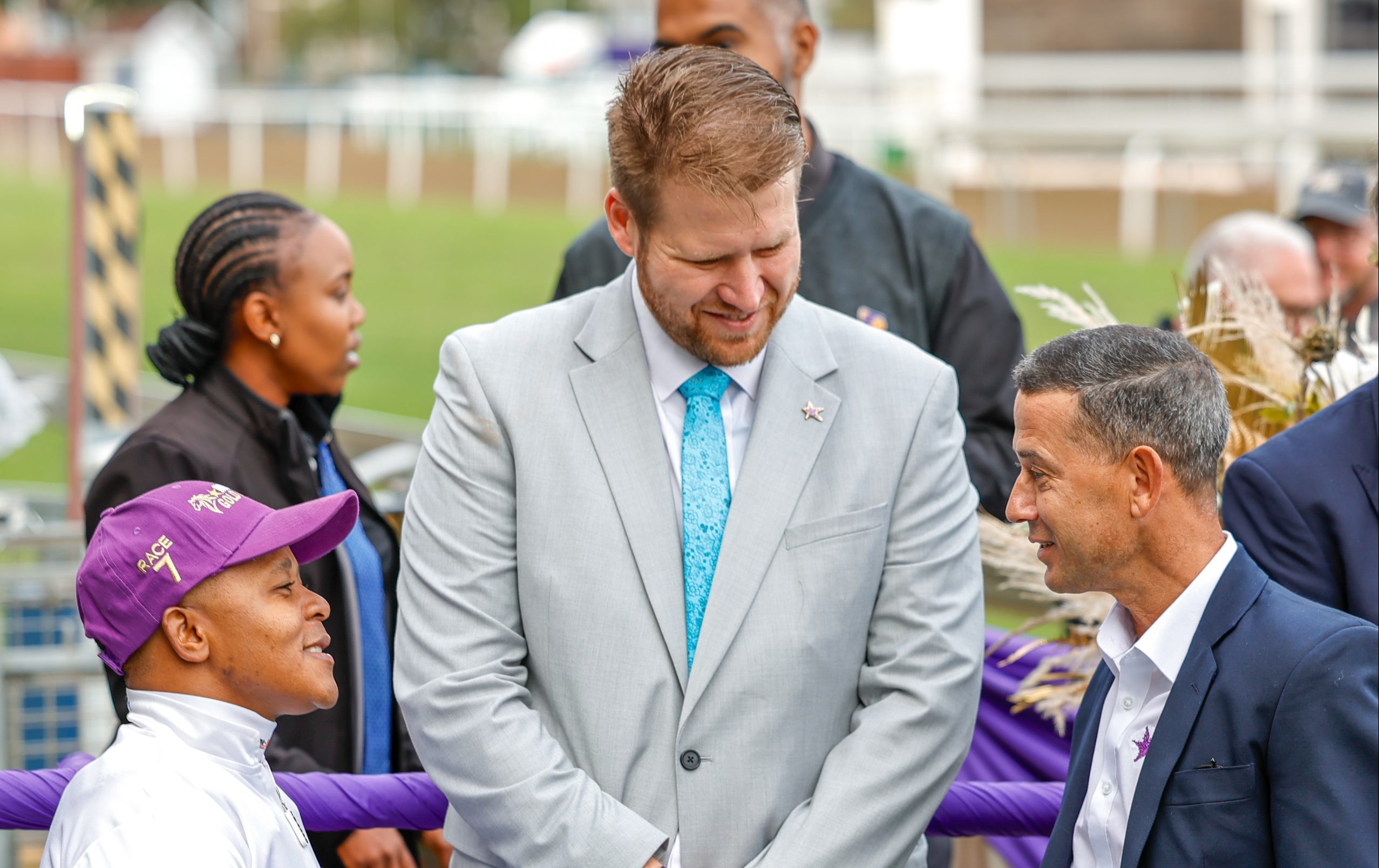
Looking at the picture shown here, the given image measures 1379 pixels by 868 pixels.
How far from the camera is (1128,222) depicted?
18.1 metres

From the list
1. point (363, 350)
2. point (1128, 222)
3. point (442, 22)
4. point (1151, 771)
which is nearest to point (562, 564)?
point (1151, 771)

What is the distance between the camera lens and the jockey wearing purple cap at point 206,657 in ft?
6.81

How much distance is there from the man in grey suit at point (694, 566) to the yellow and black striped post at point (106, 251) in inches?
159

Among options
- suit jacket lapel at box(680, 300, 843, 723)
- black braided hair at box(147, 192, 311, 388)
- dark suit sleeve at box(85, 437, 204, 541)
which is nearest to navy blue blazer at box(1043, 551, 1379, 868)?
suit jacket lapel at box(680, 300, 843, 723)

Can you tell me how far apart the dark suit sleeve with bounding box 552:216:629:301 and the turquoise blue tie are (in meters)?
0.74

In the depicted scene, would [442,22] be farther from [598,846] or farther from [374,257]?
[598,846]

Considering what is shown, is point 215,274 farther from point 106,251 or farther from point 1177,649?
point 106,251

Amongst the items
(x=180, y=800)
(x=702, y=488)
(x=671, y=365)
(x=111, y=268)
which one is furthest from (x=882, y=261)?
(x=111, y=268)

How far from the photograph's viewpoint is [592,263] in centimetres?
354

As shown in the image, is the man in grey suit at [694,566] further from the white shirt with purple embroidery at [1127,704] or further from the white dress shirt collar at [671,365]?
the white shirt with purple embroidery at [1127,704]

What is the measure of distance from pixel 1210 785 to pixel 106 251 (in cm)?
544

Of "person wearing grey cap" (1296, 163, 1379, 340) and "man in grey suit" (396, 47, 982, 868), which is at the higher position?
"person wearing grey cap" (1296, 163, 1379, 340)

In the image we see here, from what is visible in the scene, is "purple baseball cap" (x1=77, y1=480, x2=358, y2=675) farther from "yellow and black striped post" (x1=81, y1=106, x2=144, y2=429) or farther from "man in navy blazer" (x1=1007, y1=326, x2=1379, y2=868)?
"yellow and black striped post" (x1=81, y1=106, x2=144, y2=429)

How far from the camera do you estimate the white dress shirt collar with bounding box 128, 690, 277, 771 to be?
2182 millimetres
